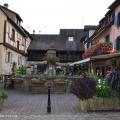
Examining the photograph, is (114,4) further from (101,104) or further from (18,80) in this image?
(101,104)

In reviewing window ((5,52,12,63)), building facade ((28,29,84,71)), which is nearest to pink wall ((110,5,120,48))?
window ((5,52,12,63))

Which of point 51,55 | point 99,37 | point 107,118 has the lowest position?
point 107,118

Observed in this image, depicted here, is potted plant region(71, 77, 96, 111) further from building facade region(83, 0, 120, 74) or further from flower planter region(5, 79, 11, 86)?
flower planter region(5, 79, 11, 86)

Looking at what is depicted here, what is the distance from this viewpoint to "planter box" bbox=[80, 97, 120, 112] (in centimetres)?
1452

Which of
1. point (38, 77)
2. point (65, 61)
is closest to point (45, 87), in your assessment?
point (38, 77)

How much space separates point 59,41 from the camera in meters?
68.8

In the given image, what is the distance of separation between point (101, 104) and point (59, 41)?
54439 mm

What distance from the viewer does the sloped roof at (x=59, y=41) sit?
66.4 m

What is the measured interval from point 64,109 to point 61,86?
10.6 m

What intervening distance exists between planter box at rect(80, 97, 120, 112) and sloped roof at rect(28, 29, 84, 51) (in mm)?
50485

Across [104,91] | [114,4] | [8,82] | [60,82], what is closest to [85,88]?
[104,91]

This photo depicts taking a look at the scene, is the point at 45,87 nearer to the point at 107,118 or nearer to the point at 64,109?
the point at 64,109

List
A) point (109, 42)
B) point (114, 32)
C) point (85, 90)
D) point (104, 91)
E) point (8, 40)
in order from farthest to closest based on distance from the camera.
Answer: point (8, 40), point (114, 32), point (109, 42), point (104, 91), point (85, 90)

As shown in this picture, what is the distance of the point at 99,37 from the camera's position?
4078cm
